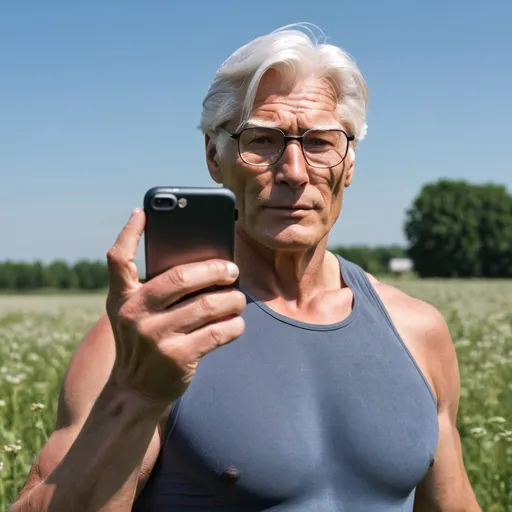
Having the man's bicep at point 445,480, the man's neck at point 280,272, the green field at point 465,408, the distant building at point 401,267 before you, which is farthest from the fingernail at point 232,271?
the distant building at point 401,267

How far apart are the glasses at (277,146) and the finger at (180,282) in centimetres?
97

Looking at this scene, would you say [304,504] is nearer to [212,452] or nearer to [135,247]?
[212,452]

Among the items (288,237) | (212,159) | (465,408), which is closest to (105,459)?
(288,237)

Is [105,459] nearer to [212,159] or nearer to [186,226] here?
[186,226]

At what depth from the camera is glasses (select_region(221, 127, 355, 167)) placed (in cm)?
282

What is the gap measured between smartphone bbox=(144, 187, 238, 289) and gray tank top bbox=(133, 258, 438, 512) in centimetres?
69

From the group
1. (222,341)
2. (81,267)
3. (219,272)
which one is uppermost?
(219,272)

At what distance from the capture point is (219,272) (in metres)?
1.90

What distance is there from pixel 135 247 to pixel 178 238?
0.44 feet

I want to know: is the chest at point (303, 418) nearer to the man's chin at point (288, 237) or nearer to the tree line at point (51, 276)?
the man's chin at point (288, 237)

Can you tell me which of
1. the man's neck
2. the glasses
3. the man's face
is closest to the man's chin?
the man's face

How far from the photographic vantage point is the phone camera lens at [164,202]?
1998mm

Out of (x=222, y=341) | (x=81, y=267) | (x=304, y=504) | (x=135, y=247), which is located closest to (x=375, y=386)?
(x=304, y=504)

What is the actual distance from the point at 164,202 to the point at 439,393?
4.93 feet
